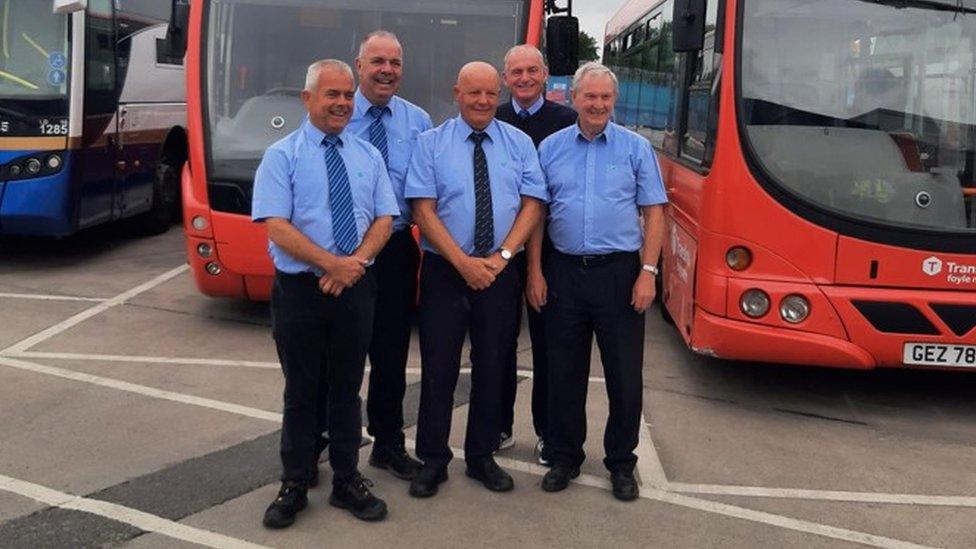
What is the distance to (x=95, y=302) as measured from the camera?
28.0ft

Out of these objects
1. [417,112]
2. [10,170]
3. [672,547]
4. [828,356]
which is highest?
[417,112]

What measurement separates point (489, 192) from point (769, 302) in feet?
6.80

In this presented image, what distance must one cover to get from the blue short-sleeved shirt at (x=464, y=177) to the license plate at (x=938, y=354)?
8.23 feet

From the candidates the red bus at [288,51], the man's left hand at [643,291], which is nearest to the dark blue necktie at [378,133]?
the man's left hand at [643,291]

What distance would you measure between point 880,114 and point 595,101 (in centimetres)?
219

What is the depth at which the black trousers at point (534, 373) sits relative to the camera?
4793mm

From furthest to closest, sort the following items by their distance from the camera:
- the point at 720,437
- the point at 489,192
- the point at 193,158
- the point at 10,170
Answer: the point at 10,170
the point at 193,158
the point at 720,437
the point at 489,192

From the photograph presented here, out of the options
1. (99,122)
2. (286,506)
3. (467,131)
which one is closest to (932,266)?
(467,131)

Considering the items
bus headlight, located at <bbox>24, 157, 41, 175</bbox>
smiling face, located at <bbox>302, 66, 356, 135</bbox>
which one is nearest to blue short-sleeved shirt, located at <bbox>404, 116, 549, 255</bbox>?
smiling face, located at <bbox>302, 66, 356, 135</bbox>

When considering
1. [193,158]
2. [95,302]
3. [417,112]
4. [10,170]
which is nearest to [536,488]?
[417,112]

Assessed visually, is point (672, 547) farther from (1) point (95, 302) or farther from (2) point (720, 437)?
(1) point (95, 302)

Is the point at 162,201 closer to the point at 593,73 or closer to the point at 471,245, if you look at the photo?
the point at 471,245

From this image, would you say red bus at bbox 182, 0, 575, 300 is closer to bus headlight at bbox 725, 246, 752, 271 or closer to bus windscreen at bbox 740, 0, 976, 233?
bus windscreen at bbox 740, 0, 976, 233

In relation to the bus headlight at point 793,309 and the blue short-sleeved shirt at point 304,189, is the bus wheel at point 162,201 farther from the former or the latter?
the blue short-sleeved shirt at point 304,189
